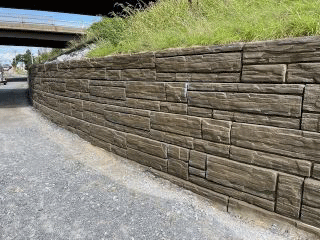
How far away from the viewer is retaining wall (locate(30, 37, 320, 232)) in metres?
2.51

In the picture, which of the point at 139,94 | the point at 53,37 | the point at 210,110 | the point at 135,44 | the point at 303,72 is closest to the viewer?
the point at 303,72

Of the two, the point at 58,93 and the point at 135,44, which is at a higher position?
the point at 135,44

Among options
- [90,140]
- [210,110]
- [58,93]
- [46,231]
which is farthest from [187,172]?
[58,93]

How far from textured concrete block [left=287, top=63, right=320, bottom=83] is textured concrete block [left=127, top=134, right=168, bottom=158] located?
2076 mm

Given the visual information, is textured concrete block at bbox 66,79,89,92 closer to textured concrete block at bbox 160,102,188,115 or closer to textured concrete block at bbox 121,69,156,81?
textured concrete block at bbox 121,69,156,81

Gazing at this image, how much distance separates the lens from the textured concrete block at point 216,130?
310 cm

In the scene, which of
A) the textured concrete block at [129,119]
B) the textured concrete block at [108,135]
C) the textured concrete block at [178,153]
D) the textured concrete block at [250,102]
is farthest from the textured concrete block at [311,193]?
the textured concrete block at [108,135]

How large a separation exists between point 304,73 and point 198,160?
1696 mm

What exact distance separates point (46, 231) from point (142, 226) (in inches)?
44.4

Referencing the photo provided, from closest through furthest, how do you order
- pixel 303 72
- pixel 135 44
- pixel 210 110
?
pixel 303 72 < pixel 210 110 < pixel 135 44

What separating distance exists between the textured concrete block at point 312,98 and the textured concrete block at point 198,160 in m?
1.40

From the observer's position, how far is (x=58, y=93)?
26.0 ft

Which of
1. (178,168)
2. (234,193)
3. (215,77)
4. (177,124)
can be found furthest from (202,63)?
(234,193)

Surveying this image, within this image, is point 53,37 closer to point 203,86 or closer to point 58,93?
point 58,93
